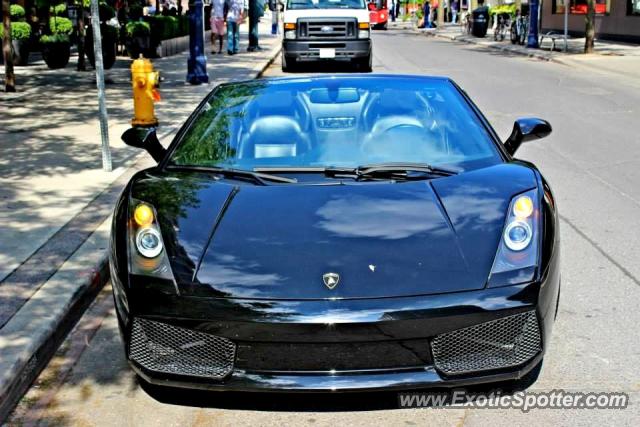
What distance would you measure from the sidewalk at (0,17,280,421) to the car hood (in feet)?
3.18

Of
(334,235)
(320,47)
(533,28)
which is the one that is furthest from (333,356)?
(533,28)

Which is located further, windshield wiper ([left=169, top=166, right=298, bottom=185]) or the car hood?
windshield wiper ([left=169, top=166, right=298, bottom=185])

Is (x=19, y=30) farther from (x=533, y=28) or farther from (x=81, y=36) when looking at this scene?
(x=533, y=28)

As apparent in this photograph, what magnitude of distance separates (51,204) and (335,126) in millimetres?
3286

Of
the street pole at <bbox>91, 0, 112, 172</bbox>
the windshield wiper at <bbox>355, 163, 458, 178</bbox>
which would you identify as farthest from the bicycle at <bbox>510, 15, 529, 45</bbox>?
the windshield wiper at <bbox>355, 163, 458, 178</bbox>

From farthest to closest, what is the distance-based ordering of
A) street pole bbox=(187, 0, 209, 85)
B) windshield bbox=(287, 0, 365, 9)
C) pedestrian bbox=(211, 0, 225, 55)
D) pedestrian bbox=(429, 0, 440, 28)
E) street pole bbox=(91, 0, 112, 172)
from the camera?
pedestrian bbox=(429, 0, 440, 28)
pedestrian bbox=(211, 0, 225, 55)
windshield bbox=(287, 0, 365, 9)
street pole bbox=(187, 0, 209, 85)
street pole bbox=(91, 0, 112, 172)

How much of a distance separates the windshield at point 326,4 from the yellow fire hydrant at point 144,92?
36.0 feet

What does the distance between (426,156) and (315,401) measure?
1.51 m

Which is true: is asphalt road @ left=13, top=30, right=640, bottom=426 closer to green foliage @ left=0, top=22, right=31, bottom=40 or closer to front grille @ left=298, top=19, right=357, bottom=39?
front grille @ left=298, top=19, right=357, bottom=39

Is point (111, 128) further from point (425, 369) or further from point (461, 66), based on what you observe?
point (461, 66)

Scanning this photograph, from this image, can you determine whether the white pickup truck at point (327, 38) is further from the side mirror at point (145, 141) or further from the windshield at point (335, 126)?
the side mirror at point (145, 141)

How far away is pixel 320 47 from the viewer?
70.1 feet

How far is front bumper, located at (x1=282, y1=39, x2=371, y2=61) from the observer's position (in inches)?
836

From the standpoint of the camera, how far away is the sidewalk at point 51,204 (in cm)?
458
